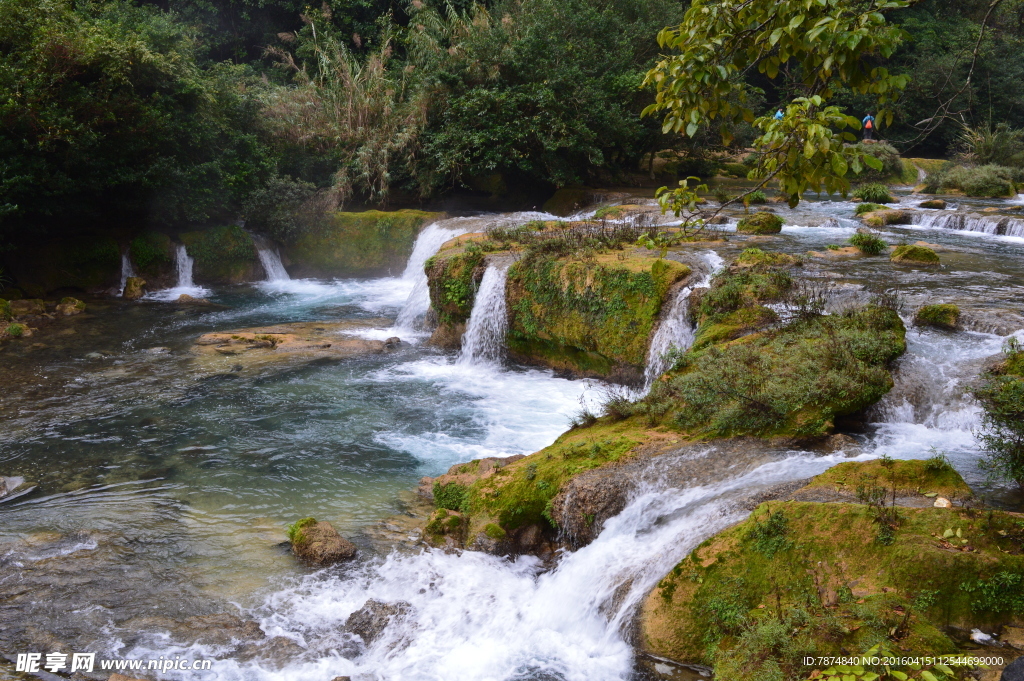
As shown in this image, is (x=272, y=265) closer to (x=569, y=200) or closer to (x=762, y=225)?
(x=569, y=200)

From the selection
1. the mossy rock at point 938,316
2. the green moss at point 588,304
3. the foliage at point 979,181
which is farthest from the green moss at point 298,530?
the foliage at point 979,181

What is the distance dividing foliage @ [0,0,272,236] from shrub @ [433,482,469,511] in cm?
1178

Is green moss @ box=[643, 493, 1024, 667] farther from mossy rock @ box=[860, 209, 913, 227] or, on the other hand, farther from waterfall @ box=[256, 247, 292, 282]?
waterfall @ box=[256, 247, 292, 282]

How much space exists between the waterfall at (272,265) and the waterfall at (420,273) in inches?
134

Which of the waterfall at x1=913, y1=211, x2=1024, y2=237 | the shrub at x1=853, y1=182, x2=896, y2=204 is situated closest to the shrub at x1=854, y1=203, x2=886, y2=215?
the waterfall at x1=913, y1=211, x2=1024, y2=237

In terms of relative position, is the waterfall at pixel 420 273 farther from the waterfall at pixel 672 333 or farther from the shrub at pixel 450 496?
the shrub at pixel 450 496

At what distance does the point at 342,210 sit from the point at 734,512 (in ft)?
55.1

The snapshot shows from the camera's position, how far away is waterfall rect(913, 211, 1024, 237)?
49.6 feet

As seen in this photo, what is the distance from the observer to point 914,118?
3203 cm

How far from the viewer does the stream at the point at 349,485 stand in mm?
5270

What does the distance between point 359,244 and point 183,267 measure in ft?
14.6

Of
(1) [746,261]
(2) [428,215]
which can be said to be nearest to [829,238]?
(1) [746,261]

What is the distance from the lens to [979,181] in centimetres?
2114

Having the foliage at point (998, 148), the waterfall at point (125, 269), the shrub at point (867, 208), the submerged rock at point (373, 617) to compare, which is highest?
the foliage at point (998, 148)
